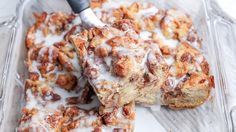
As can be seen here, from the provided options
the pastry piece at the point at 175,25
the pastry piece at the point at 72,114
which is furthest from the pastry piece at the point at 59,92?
the pastry piece at the point at 175,25

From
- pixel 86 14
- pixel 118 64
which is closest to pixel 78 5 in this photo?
pixel 86 14

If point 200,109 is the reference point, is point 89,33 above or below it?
above

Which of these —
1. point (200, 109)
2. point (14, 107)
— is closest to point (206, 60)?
point (200, 109)

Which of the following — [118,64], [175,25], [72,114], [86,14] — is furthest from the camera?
[175,25]

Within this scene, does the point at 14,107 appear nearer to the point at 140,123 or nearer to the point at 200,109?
the point at 140,123

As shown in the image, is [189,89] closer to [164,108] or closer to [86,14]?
[164,108]

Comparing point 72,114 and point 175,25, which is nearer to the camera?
point 72,114

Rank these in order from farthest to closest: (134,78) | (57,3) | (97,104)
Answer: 1. (57,3)
2. (97,104)
3. (134,78)

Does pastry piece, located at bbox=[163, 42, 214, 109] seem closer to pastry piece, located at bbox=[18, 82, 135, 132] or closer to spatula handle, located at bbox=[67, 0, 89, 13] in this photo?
pastry piece, located at bbox=[18, 82, 135, 132]
